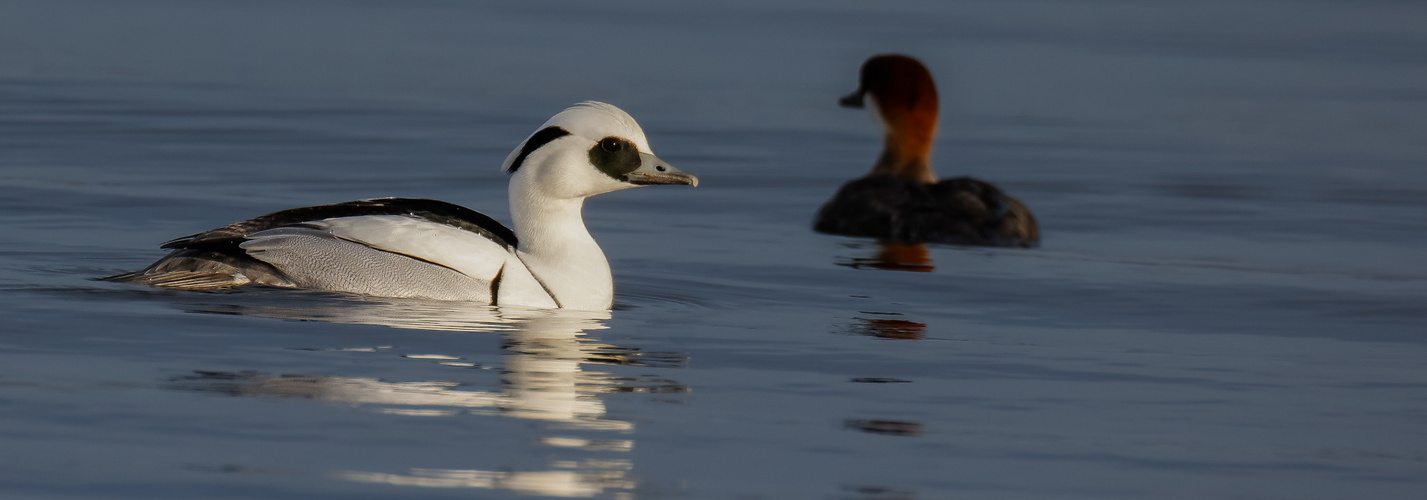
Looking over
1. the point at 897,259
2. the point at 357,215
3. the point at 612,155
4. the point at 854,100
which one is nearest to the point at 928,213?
the point at 897,259

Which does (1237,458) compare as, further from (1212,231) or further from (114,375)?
(1212,231)

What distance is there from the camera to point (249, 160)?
643 inches

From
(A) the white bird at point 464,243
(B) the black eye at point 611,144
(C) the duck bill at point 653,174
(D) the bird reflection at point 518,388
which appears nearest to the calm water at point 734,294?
(D) the bird reflection at point 518,388

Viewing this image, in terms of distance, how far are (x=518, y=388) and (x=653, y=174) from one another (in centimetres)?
257

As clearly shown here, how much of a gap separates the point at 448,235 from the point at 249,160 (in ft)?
23.6

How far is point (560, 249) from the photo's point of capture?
9.98m

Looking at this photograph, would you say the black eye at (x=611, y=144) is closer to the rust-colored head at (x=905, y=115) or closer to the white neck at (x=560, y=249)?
the white neck at (x=560, y=249)

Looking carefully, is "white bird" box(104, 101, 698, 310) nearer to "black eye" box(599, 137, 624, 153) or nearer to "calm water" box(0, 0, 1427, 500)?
"black eye" box(599, 137, 624, 153)

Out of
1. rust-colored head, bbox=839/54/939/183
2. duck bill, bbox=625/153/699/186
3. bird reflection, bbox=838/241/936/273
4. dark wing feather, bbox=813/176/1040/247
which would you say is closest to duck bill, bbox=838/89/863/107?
rust-colored head, bbox=839/54/939/183

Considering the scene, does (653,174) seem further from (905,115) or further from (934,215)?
(905,115)

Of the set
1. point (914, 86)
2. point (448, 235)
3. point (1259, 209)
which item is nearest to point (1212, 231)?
point (1259, 209)

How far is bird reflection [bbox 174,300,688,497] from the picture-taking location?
20.6 ft

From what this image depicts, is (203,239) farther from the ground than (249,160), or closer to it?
closer to it

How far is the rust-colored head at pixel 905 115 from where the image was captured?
14969mm
